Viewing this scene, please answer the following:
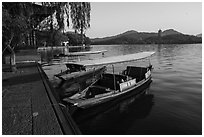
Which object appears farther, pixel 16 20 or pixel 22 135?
pixel 16 20

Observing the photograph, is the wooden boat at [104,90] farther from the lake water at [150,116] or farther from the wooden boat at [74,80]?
the wooden boat at [74,80]

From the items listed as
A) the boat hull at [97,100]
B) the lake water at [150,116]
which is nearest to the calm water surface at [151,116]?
the lake water at [150,116]

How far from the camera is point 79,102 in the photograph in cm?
995

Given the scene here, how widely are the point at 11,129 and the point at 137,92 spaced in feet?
36.5

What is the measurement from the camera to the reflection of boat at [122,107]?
10812 mm

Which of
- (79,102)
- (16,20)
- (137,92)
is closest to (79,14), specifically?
(16,20)

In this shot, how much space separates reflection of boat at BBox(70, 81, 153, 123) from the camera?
10.8 meters

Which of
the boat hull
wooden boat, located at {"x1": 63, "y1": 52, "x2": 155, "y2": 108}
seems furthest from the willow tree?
the boat hull

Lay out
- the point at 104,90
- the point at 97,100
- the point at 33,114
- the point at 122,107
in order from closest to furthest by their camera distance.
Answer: the point at 33,114
the point at 97,100
the point at 122,107
the point at 104,90

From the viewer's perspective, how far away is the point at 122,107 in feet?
39.4

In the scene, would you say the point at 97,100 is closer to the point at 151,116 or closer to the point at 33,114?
the point at 151,116

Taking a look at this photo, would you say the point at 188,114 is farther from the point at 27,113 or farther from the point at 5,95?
the point at 5,95

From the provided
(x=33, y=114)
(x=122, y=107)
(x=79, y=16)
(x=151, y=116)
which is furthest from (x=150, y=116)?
(x=79, y=16)

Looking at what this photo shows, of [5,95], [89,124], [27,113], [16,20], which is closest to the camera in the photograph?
[27,113]
